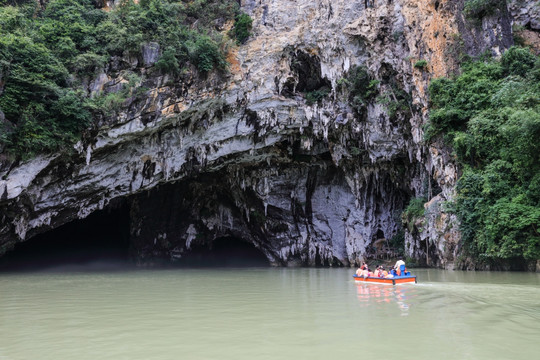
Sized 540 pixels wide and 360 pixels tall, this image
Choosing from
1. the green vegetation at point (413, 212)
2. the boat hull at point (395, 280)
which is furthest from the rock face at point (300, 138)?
the boat hull at point (395, 280)

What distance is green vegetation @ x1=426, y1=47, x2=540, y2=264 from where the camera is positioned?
11.6m

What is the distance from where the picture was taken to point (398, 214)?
2241cm

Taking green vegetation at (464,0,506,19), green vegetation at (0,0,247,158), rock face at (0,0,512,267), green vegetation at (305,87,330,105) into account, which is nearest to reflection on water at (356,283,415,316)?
rock face at (0,0,512,267)

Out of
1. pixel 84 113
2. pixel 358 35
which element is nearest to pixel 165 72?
pixel 84 113

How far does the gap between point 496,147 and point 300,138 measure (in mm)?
9139

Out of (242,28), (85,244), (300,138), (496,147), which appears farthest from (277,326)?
(85,244)

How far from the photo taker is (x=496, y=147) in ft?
45.0

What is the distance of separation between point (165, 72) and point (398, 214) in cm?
1473

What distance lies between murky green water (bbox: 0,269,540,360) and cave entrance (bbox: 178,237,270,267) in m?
17.8

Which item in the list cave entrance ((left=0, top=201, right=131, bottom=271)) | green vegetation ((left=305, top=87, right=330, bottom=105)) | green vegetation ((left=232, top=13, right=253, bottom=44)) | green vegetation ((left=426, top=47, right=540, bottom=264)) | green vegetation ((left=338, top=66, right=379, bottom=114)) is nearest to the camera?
green vegetation ((left=426, top=47, right=540, bottom=264))

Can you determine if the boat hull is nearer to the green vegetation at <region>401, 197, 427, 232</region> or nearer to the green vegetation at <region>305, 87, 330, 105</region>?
the green vegetation at <region>401, 197, 427, 232</region>

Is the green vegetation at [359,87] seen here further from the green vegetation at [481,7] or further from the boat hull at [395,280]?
the boat hull at [395,280]

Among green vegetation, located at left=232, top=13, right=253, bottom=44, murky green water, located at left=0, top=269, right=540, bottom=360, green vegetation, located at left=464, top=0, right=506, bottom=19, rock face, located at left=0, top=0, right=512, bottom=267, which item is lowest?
murky green water, located at left=0, top=269, right=540, bottom=360

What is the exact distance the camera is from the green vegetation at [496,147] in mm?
11625
